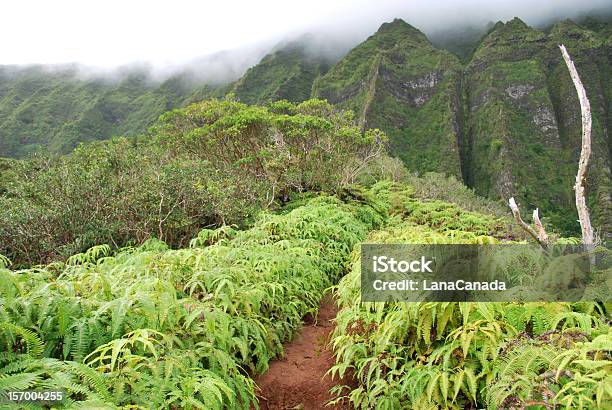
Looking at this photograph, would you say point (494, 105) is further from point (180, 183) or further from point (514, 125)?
point (180, 183)

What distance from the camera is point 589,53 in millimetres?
114688

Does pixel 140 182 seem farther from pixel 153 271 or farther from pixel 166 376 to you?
pixel 166 376

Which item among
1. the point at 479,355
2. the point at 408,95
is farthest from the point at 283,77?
the point at 479,355

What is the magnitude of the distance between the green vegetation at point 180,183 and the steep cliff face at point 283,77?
261 ft

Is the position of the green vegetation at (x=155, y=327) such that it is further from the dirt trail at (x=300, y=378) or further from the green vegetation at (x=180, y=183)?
the green vegetation at (x=180, y=183)

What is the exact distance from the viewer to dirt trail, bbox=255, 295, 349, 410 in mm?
3547

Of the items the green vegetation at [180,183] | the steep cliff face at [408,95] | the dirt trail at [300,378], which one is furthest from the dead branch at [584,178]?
the steep cliff face at [408,95]

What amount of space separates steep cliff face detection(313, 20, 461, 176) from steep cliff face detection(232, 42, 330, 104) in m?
7.03

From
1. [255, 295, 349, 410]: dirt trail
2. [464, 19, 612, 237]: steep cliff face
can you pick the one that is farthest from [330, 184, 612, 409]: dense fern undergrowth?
[464, 19, 612, 237]: steep cliff face

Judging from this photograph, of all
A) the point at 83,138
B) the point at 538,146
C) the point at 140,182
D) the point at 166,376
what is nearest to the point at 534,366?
the point at 166,376

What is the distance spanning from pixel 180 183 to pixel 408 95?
115 metres

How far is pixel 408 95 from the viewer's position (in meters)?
114

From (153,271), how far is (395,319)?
2.68 m

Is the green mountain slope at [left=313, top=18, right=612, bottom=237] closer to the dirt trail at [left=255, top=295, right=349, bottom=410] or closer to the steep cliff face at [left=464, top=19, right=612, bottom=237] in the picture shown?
the steep cliff face at [left=464, top=19, right=612, bottom=237]
